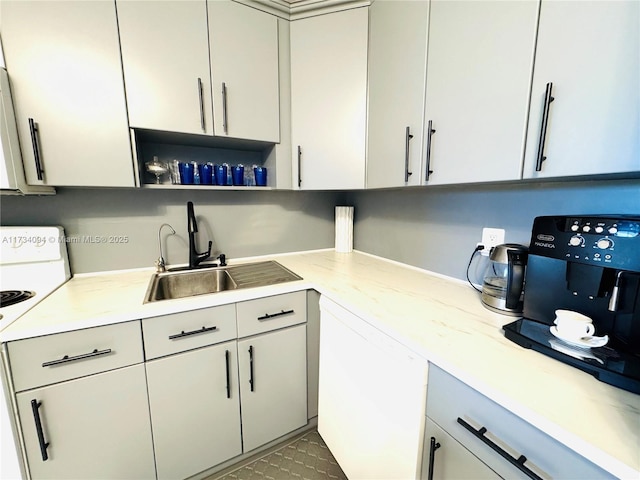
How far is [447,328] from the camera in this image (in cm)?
92

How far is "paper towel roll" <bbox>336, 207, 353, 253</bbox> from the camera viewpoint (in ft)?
6.85

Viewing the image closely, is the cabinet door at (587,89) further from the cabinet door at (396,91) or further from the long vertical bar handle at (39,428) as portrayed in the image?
the long vertical bar handle at (39,428)

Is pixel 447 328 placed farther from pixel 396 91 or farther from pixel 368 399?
pixel 396 91

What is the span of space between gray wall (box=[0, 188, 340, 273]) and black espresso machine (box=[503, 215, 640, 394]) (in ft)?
4.83

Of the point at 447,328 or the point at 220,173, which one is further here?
the point at 220,173

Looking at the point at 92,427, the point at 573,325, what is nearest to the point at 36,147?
the point at 92,427

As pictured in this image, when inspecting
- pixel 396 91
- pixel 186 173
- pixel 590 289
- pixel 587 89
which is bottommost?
pixel 590 289

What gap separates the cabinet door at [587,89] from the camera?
0.65m

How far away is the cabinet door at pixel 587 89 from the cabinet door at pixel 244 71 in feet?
3.99

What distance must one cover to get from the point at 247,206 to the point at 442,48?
1.38 metres

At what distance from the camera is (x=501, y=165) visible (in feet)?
3.00

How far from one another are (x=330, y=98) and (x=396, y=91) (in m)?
0.41

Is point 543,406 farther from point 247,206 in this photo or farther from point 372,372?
point 247,206

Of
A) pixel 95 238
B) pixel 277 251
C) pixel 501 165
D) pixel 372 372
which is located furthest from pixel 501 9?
pixel 95 238
